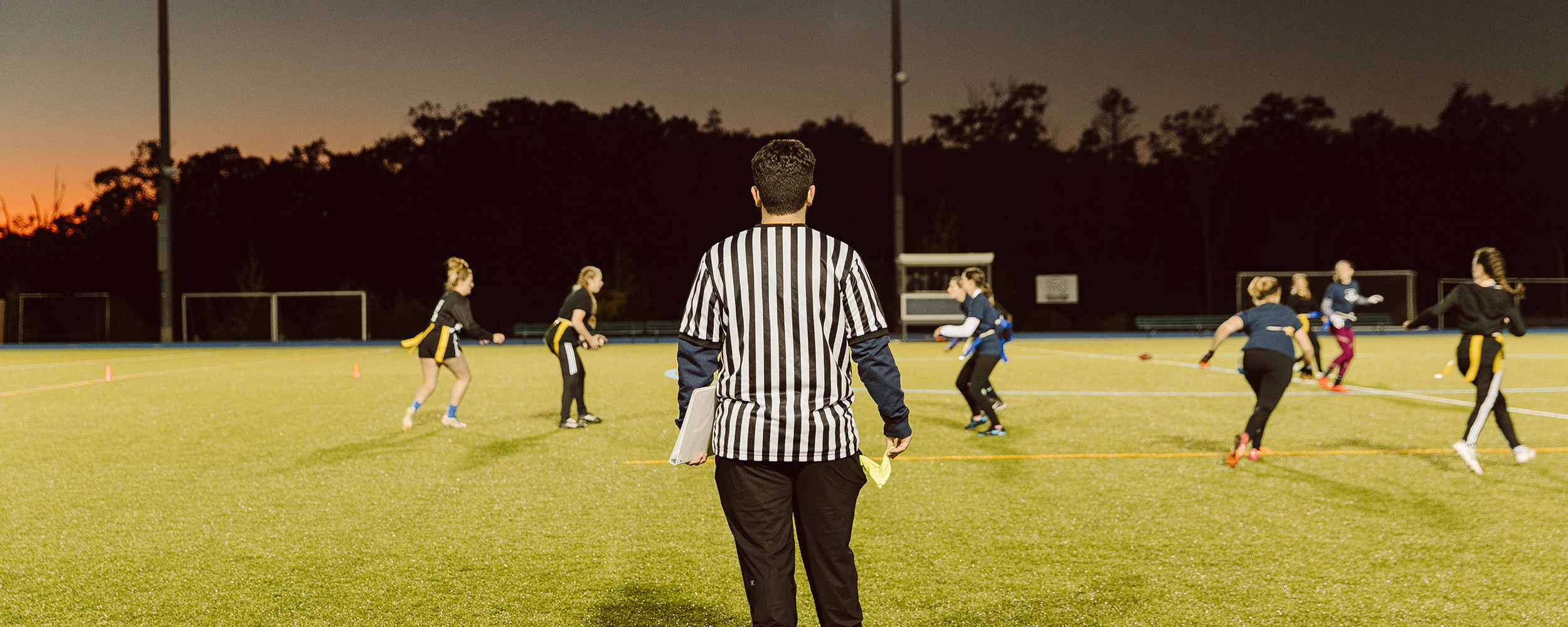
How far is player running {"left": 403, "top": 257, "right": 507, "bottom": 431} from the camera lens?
9.64m

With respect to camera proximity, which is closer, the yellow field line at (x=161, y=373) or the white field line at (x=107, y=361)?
the yellow field line at (x=161, y=373)

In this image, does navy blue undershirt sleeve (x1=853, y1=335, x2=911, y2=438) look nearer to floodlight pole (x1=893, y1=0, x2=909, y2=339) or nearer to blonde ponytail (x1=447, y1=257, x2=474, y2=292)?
blonde ponytail (x1=447, y1=257, x2=474, y2=292)

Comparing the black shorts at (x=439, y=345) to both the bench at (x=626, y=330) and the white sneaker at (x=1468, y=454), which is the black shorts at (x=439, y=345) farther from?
the bench at (x=626, y=330)

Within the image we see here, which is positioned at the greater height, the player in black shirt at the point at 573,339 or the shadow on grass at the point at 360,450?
the player in black shirt at the point at 573,339

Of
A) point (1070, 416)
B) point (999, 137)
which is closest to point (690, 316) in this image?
point (1070, 416)

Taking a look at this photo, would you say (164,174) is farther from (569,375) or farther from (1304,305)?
(1304,305)

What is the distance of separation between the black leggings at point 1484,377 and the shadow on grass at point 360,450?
29.8 feet

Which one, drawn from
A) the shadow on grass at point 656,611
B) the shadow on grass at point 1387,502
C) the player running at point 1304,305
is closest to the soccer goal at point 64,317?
the player running at point 1304,305

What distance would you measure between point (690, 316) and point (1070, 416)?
8809 mm

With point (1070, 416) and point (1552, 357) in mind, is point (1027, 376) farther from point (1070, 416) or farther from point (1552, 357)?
point (1552, 357)

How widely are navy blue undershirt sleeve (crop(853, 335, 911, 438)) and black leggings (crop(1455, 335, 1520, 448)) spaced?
663cm

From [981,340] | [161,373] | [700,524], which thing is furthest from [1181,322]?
[700,524]

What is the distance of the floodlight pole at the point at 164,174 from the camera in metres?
30.3

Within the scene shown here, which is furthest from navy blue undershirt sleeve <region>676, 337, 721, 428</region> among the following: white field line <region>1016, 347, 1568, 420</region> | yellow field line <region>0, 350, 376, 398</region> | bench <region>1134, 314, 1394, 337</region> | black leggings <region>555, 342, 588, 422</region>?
bench <region>1134, 314, 1394, 337</region>
